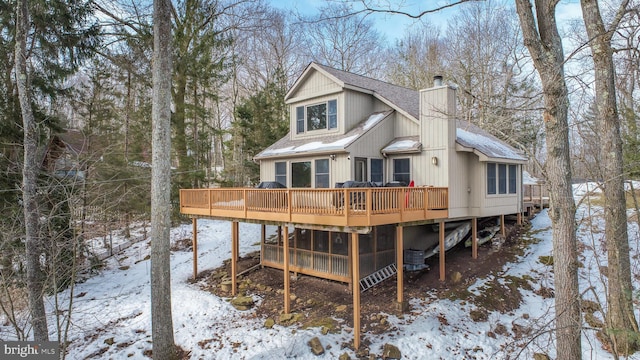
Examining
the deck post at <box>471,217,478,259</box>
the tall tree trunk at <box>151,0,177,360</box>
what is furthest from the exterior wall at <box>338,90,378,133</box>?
the tall tree trunk at <box>151,0,177,360</box>

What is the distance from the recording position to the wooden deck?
8094 mm

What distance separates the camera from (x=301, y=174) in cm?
1261

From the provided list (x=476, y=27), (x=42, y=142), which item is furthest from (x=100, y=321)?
(x=476, y=27)

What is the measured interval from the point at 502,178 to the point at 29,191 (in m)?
14.0

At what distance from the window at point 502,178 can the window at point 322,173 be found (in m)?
6.43

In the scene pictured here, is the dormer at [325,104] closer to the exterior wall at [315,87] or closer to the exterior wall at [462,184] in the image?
the exterior wall at [315,87]

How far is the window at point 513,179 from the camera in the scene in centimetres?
1335

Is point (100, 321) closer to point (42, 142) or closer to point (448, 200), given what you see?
point (42, 142)

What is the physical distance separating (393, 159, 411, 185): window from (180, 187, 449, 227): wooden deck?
144 cm

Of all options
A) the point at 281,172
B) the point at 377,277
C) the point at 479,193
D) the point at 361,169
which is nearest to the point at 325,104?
the point at 361,169

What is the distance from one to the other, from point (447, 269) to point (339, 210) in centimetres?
538

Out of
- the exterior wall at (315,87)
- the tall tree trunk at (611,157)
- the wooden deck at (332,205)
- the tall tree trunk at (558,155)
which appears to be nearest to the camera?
the tall tree trunk at (558,155)

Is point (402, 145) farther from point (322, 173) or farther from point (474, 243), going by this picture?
point (474, 243)

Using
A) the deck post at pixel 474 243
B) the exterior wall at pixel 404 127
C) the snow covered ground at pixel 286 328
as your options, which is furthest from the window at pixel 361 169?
the deck post at pixel 474 243
